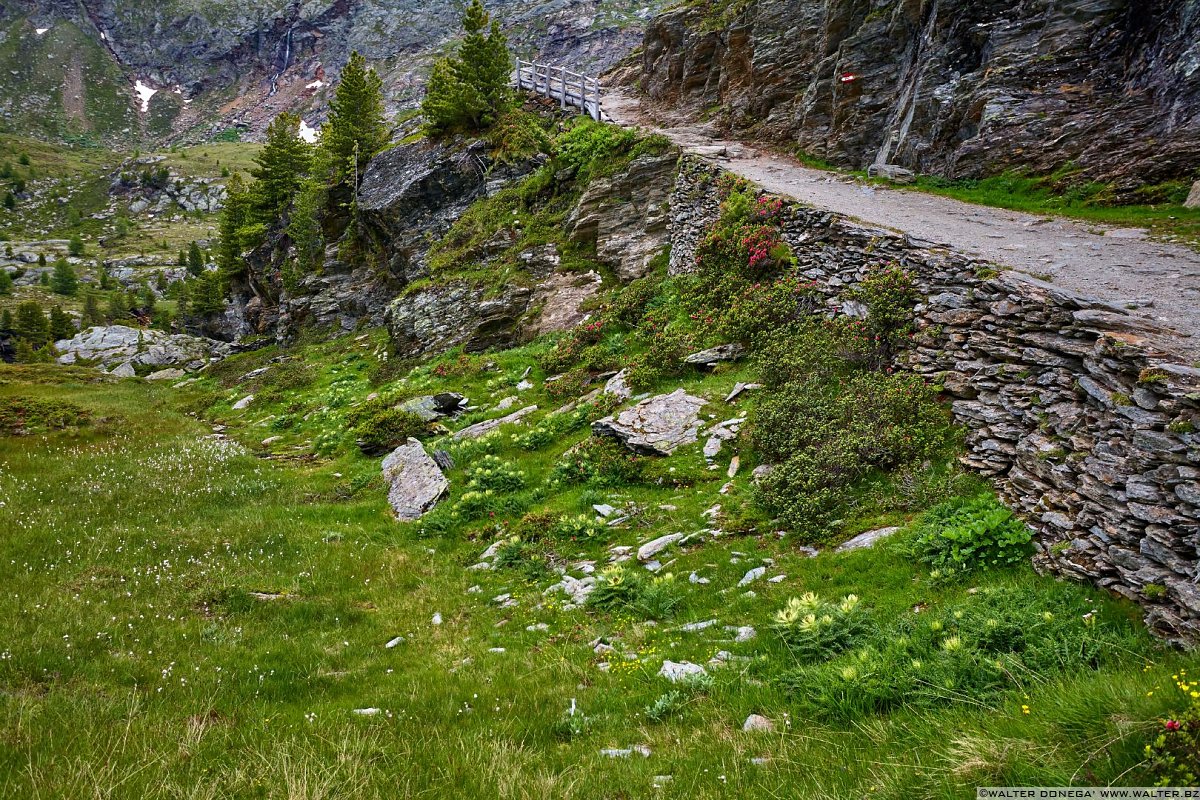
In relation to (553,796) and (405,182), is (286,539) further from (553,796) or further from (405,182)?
(405,182)

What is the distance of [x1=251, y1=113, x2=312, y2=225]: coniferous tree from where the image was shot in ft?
174

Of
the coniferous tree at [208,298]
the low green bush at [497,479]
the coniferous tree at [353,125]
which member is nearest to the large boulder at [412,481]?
the low green bush at [497,479]

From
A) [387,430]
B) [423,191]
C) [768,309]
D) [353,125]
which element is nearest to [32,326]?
[353,125]

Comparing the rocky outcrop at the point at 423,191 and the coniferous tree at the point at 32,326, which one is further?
the coniferous tree at the point at 32,326

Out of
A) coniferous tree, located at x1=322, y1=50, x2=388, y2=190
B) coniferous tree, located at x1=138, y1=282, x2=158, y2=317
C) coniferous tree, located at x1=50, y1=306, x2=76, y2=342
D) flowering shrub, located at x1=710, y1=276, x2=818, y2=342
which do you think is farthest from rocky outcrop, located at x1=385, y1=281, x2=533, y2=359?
coniferous tree, located at x1=138, y1=282, x2=158, y2=317

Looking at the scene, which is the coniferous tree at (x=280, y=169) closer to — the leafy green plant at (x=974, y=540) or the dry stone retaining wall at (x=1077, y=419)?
the dry stone retaining wall at (x=1077, y=419)

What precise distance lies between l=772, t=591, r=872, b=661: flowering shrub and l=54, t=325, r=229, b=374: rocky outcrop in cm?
6086

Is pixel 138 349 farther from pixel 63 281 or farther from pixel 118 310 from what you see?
pixel 63 281

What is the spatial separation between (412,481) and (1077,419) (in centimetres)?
1308

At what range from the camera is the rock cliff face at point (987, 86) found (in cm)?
1493

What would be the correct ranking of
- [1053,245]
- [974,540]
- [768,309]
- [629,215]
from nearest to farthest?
[974,540]
[1053,245]
[768,309]
[629,215]

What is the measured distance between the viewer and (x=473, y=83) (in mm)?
36844

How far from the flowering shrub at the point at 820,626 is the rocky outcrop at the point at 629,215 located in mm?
18889

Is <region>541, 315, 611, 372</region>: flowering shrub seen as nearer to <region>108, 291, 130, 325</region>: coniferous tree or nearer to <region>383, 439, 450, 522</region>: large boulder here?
<region>383, 439, 450, 522</region>: large boulder
